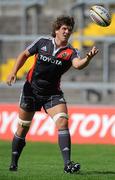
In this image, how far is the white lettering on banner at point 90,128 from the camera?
1672cm

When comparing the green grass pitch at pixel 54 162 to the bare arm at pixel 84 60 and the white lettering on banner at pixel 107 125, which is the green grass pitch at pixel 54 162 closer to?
the white lettering on banner at pixel 107 125

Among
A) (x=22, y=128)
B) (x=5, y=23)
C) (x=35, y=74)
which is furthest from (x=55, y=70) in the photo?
(x=5, y=23)

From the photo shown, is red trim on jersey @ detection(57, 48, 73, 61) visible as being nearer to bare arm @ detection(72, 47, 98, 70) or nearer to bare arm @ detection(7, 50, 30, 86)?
bare arm @ detection(72, 47, 98, 70)

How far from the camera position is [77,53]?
359 inches

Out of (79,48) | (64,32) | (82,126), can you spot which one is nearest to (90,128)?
(82,126)

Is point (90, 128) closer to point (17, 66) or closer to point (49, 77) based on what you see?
point (49, 77)

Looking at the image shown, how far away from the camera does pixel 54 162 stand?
1159 cm

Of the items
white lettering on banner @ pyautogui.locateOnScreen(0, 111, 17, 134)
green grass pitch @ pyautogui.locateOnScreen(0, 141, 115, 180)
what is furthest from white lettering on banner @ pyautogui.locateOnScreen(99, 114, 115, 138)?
white lettering on banner @ pyautogui.locateOnScreen(0, 111, 17, 134)

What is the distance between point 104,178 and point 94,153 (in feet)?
17.3

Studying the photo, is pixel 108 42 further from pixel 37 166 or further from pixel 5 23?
pixel 37 166

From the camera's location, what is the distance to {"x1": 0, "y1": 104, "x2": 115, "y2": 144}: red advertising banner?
16.7 metres

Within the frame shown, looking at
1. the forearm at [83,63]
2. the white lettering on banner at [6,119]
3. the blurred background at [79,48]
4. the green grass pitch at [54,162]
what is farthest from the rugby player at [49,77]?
the blurred background at [79,48]

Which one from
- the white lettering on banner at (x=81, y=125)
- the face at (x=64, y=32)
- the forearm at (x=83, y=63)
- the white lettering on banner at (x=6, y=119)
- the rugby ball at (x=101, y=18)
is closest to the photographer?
the forearm at (x=83, y=63)

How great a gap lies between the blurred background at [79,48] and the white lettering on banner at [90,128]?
63.5 inches
